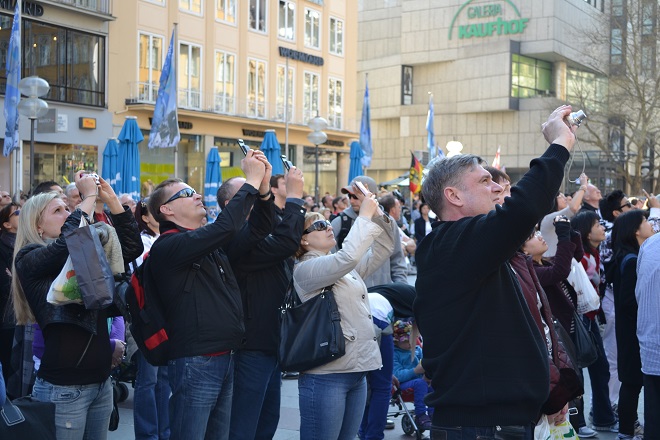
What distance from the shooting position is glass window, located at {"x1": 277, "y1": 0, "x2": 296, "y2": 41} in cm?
3681

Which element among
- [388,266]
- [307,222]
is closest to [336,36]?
[388,266]

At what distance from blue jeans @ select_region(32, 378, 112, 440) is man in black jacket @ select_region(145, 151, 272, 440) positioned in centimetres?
40

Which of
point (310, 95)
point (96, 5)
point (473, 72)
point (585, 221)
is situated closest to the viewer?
point (585, 221)

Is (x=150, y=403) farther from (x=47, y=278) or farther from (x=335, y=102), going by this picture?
(x=335, y=102)

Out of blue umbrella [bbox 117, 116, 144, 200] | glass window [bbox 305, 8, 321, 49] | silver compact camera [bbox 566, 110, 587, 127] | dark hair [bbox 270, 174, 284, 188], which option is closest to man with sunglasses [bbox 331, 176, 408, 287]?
dark hair [bbox 270, 174, 284, 188]

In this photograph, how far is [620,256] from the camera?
707cm

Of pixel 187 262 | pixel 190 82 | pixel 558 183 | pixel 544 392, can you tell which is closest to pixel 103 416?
pixel 187 262

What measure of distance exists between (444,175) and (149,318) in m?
2.10

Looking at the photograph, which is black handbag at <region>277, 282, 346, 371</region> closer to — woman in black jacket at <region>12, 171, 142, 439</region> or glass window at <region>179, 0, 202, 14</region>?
woman in black jacket at <region>12, 171, 142, 439</region>

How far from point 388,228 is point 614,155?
36.8 meters

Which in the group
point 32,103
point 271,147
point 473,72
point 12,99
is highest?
point 473,72

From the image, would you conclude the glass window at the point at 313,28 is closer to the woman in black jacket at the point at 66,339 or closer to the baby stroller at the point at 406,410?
the baby stroller at the point at 406,410

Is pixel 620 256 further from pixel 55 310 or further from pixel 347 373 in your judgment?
pixel 55 310

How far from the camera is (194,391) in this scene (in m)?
4.70
